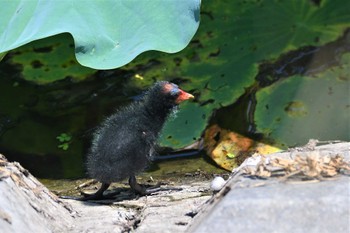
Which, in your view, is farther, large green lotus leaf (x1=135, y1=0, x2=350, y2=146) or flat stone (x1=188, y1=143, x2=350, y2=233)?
→ large green lotus leaf (x1=135, y1=0, x2=350, y2=146)

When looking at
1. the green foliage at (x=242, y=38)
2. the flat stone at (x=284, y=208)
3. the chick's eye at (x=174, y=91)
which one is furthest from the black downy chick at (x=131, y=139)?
the flat stone at (x=284, y=208)

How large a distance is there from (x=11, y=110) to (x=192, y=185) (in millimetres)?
1697

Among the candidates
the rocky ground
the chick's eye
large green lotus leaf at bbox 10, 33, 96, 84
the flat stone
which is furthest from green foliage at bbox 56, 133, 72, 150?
the flat stone

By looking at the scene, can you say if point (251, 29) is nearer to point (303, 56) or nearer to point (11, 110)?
point (303, 56)

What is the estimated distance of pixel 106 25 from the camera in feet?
12.2

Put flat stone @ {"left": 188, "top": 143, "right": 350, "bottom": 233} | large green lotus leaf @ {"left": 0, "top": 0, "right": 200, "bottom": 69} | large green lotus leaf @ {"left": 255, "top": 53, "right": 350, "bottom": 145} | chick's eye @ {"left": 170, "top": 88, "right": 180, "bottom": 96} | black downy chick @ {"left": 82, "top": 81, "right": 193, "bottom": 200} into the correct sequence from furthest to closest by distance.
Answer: large green lotus leaf @ {"left": 255, "top": 53, "right": 350, "bottom": 145} < chick's eye @ {"left": 170, "top": 88, "right": 180, "bottom": 96} < black downy chick @ {"left": 82, "top": 81, "right": 193, "bottom": 200} < large green lotus leaf @ {"left": 0, "top": 0, "right": 200, "bottom": 69} < flat stone @ {"left": 188, "top": 143, "right": 350, "bottom": 233}

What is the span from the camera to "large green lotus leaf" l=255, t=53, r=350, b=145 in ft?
15.6

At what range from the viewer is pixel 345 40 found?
5156 millimetres

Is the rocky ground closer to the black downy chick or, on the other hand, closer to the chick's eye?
the black downy chick

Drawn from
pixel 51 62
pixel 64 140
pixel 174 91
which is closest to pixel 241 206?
pixel 174 91

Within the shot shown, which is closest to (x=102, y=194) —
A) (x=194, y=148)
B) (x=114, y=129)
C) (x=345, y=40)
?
(x=114, y=129)

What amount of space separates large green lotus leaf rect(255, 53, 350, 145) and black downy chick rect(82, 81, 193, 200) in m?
0.95

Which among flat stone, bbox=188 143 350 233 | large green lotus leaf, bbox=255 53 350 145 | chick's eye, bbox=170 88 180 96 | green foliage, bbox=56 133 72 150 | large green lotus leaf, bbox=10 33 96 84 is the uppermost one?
large green lotus leaf, bbox=10 33 96 84

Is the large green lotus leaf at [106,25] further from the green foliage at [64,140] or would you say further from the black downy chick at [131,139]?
the green foliage at [64,140]
